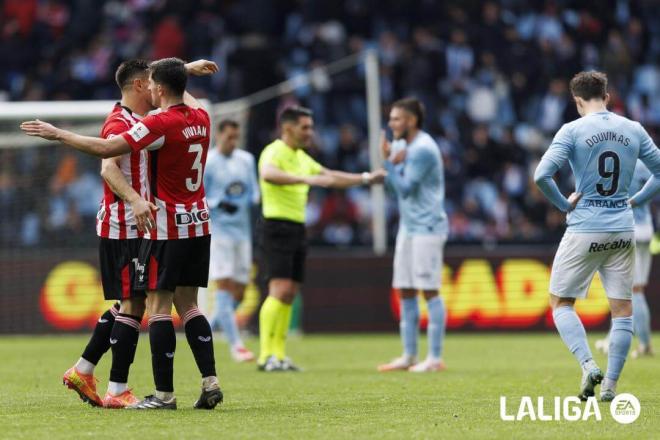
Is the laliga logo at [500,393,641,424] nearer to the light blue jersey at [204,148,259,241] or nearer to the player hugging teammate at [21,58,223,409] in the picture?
the player hugging teammate at [21,58,223,409]

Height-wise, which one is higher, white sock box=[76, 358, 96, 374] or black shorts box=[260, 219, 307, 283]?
black shorts box=[260, 219, 307, 283]

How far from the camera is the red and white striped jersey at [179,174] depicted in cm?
825

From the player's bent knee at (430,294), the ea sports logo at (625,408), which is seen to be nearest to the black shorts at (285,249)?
the player's bent knee at (430,294)

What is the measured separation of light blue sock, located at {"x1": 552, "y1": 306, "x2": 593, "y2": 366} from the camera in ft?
28.6

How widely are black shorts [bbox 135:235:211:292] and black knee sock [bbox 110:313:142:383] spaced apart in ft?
1.12

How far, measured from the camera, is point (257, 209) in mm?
19516

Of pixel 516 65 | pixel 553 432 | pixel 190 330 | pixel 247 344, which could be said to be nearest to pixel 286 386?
pixel 190 330

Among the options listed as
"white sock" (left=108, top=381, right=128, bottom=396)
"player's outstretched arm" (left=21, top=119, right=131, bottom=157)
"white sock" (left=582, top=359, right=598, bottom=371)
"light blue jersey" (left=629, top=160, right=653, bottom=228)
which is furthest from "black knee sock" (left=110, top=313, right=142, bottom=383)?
"light blue jersey" (left=629, top=160, right=653, bottom=228)

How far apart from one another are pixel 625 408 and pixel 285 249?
509cm

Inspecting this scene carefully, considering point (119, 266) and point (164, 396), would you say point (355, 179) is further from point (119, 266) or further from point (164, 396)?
point (164, 396)

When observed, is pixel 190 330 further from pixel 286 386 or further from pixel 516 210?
pixel 516 210

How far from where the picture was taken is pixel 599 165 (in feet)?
28.9

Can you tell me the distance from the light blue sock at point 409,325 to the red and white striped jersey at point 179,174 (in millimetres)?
4424

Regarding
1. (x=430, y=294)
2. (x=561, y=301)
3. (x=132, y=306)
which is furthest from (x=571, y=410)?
(x=430, y=294)
